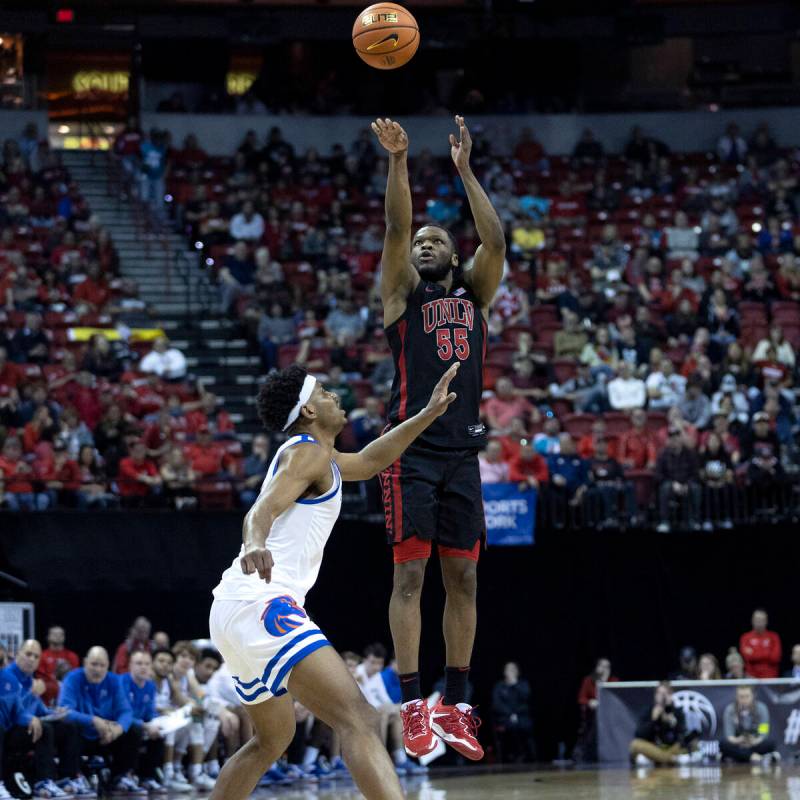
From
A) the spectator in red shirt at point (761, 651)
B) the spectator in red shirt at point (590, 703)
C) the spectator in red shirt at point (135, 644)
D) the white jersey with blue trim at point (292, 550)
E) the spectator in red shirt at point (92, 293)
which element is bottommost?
the spectator in red shirt at point (590, 703)

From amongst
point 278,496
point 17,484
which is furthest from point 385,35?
point 17,484

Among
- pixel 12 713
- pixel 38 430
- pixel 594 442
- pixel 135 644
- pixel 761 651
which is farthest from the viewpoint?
pixel 594 442

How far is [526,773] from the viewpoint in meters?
15.5

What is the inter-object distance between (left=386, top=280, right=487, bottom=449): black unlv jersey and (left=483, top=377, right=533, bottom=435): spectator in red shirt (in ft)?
35.0

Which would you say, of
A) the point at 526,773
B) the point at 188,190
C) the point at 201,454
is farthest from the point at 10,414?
the point at 188,190

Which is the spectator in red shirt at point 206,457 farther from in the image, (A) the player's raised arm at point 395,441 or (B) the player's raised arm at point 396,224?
(A) the player's raised arm at point 395,441

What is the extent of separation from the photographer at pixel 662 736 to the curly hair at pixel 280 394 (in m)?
10.5

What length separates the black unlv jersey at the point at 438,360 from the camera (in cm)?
855

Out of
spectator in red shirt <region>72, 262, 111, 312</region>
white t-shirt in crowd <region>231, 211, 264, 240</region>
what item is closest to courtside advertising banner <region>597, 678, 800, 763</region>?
spectator in red shirt <region>72, 262, 111, 312</region>

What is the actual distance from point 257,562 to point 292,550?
0.64 meters

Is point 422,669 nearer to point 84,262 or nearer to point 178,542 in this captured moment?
point 178,542

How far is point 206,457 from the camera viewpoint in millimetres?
18359

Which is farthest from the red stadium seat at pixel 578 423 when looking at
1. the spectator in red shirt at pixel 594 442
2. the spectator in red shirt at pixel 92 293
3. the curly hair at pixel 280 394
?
the curly hair at pixel 280 394

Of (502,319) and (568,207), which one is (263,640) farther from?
(568,207)
